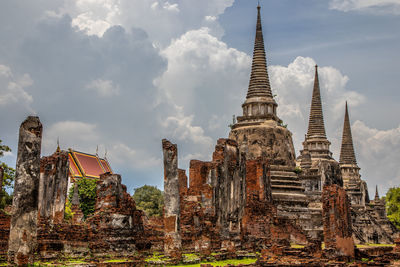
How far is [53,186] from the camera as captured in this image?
18.4m

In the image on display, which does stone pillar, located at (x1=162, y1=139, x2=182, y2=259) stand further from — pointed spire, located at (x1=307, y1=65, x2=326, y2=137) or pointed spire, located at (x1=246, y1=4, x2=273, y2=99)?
pointed spire, located at (x1=307, y1=65, x2=326, y2=137)

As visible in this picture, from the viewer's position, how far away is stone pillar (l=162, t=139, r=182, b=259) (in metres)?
Answer: 14.6

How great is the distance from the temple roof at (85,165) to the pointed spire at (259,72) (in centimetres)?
1457

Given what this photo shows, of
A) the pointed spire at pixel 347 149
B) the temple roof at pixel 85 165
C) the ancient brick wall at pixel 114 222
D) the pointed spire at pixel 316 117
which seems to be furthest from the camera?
the pointed spire at pixel 347 149

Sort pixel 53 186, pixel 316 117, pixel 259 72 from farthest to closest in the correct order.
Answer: pixel 316 117
pixel 259 72
pixel 53 186

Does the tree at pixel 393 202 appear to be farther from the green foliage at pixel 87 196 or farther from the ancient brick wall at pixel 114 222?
the ancient brick wall at pixel 114 222

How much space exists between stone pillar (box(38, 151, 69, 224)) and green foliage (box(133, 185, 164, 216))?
Result: 22296mm

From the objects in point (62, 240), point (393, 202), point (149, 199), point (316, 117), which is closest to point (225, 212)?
point (62, 240)

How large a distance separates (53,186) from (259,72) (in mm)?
22287

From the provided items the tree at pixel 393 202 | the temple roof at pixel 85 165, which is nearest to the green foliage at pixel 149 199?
the temple roof at pixel 85 165

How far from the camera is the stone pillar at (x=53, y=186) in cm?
1794

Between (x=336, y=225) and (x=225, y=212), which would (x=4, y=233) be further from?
(x=336, y=225)

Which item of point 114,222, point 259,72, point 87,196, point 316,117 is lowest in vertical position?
point 114,222

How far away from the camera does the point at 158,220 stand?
26.1m
